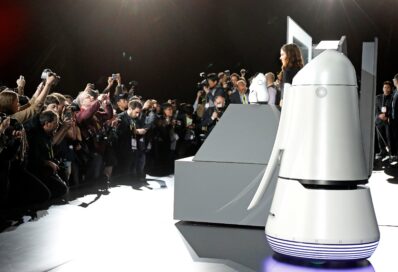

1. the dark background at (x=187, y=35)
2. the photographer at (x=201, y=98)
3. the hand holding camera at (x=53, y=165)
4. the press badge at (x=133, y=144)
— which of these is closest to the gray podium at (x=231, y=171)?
the hand holding camera at (x=53, y=165)

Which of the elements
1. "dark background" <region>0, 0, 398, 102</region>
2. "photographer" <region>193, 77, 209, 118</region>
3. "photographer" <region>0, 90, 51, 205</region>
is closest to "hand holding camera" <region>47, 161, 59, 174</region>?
"photographer" <region>0, 90, 51, 205</region>

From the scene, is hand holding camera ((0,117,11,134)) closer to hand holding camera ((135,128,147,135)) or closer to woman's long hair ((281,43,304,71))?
woman's long hair ((281,43,304,71))

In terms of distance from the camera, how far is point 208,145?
281 cm

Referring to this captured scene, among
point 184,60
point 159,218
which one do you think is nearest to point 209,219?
point 159,218

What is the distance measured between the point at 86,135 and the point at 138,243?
280 centimetres

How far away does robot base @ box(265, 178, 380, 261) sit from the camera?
1.67 metres

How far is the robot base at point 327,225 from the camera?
1.67 metres

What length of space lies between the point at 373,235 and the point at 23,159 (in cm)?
274

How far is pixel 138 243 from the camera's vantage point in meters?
2.33

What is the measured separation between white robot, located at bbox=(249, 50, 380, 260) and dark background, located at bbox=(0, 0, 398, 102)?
448 cm

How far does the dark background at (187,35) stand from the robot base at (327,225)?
4568 mm

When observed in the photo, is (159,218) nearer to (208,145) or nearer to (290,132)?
(208,145)

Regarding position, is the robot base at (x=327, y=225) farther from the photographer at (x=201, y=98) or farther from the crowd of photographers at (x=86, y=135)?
the photographer at (x=201, y=98)

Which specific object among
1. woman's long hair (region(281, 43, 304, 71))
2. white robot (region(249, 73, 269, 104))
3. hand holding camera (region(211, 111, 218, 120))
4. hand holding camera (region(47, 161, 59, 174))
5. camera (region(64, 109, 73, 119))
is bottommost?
hand holding camera (region(47, 161, 59, 174))
